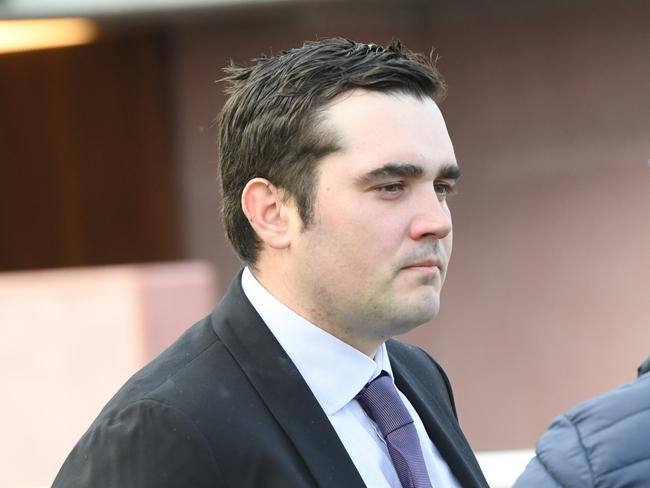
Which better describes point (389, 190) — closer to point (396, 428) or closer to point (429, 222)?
point (429, 222)

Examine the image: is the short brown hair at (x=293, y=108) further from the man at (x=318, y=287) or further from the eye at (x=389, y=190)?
the eye at (x=389, y=190)

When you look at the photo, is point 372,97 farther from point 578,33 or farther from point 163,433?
point 578,33

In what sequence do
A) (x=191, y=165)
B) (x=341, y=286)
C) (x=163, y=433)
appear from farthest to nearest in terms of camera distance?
(x=191, y=165), (x=341, y=286), (x=163, y=433)

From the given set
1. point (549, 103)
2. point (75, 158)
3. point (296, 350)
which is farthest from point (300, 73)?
point (75, 158)

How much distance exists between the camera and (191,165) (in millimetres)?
6094

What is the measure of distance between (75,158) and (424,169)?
469 cm

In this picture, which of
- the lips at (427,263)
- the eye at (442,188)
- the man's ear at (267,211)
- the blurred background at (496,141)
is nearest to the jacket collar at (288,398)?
the man's ear at (267,211)

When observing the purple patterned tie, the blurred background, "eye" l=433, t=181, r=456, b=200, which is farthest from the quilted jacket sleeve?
the blurred background

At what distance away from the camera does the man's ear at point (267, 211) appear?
194 centimetres

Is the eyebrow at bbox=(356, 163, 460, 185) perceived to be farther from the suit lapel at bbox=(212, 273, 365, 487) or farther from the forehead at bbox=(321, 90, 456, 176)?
the suit lapel at bbox=(212, 273, 365, 487)

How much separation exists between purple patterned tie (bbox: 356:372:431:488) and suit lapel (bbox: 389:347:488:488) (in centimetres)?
13

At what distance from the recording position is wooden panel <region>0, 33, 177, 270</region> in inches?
240

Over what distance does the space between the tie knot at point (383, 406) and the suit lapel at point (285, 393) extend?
135mm

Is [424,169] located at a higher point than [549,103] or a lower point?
lower
